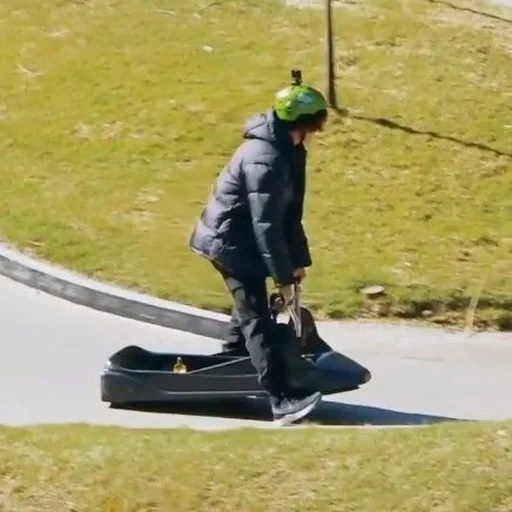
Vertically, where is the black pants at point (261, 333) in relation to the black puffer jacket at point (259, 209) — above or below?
below

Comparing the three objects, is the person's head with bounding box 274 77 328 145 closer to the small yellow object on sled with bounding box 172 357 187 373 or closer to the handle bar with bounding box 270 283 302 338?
the handle bar with bounding box 270 283 302 338

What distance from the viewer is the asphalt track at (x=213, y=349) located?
832 cm

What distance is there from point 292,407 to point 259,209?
1002 millimetres

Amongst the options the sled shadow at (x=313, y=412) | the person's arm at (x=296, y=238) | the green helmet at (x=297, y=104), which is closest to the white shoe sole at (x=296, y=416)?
the sled shadow at (x=313, y=412)

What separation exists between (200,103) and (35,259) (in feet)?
9.72

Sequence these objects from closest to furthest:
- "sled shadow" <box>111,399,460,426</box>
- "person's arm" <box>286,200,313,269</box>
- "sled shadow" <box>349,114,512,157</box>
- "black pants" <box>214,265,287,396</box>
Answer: "black pants" <box>214,265,287,396</box>
"person's arm" <box>286,200,313,269</box>
"sled shadow" <box>111,399,460,426</box>
"sled shadow" <box>349,114,512,157</box>

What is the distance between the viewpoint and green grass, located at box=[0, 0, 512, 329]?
34.3 feet

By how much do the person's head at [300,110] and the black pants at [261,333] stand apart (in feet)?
2.45

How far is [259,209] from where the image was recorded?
7.66 m

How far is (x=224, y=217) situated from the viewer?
25.9 feet

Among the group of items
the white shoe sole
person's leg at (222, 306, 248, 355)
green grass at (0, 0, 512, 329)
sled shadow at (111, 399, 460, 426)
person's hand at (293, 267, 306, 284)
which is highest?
green grass at (0, 0, 512, 329)

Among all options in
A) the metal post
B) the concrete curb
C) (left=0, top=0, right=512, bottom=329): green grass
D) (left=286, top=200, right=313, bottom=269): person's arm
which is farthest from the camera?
the metal post

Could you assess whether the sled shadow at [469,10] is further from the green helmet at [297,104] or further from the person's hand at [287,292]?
the person's hand at [287,292]

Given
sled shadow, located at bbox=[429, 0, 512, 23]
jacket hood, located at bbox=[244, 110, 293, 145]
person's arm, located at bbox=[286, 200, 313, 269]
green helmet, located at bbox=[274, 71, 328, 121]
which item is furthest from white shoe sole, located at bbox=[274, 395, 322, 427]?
sled shadow, located at bbox=[429, 0, 512, 23]
